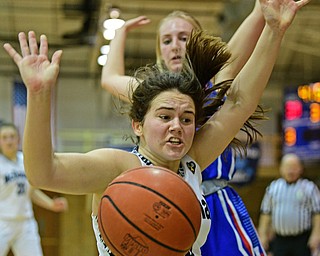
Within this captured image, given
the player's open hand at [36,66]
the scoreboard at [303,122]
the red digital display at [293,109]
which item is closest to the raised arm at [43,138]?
the player's open hand at [36,66]

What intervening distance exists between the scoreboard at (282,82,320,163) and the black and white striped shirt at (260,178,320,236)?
3.83 m

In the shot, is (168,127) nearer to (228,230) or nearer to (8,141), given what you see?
(228,230)

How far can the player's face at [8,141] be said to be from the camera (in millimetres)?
7730

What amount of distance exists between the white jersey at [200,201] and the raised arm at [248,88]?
0.32 feet

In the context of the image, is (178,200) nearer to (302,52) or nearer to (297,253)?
(297,253)

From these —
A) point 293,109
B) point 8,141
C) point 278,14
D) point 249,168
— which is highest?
point 278,14

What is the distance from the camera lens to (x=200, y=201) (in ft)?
9.42

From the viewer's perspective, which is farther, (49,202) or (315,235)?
(315,235)

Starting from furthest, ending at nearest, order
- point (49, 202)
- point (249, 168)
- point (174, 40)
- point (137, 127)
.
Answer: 1. point (249, 168)
2. point (49, 202)
3. point (174, 40)
4. point (137, 127)

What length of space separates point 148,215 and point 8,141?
219 inches

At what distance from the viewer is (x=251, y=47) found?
3.70 metres

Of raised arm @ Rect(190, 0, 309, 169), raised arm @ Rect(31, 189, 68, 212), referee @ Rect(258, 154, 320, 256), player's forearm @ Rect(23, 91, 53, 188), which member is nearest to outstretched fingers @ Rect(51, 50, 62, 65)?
player's forearm @ Rect(23, 91, 53, 188)

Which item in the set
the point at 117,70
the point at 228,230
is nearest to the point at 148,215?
the point at 228,230

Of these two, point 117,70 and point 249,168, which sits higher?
point 117,70
